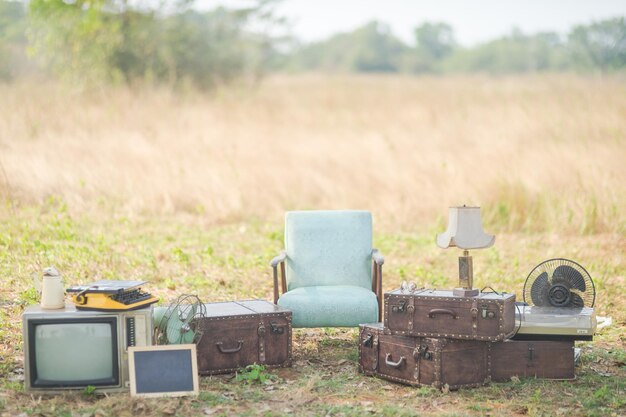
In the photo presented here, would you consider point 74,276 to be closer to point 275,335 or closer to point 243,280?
point 243,280

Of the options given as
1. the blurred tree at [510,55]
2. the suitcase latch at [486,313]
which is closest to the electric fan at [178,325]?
the suitcase latch at [486,313]

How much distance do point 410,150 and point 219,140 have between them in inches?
120

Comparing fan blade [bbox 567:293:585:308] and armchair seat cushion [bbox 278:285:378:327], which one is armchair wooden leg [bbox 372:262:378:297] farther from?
fan blade [bbox 567:293:585:308]

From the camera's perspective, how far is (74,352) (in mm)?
4703

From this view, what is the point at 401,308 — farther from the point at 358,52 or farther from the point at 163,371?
the point at 358,52

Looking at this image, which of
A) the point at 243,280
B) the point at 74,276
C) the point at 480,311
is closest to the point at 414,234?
the point at 243,280

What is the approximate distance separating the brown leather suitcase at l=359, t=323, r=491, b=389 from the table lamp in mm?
346

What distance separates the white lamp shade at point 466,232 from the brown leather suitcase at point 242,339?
1.19 m

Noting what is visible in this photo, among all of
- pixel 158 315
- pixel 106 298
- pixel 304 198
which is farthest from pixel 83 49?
pixel 106 298

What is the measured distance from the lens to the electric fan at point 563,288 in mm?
5355

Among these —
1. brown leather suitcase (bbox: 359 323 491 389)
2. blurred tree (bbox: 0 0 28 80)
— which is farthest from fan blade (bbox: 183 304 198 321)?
blurred tree (bbox: 0 0 28 80)

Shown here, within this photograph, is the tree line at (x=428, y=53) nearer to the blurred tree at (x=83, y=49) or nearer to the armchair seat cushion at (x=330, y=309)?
the blurred tree at (x=83, y=49)

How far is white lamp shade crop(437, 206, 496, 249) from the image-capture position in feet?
16.7

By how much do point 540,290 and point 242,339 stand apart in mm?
1985
